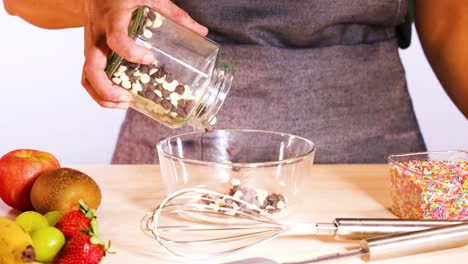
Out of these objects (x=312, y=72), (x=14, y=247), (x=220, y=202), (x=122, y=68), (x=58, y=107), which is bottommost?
(x=14, y=247)

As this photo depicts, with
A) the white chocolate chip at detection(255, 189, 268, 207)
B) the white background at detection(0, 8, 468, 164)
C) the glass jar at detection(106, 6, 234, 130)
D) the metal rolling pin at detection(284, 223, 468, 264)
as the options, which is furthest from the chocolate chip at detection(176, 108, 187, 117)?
the white background at detection(0, 8, 468, 164)

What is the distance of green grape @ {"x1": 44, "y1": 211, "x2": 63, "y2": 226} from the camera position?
29.2 inches

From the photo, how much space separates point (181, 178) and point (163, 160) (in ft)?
0.10

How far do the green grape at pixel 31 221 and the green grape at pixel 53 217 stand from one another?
0.04 feet

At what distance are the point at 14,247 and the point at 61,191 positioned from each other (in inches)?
5.1

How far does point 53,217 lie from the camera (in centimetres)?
75

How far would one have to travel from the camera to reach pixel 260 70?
3.68 ft

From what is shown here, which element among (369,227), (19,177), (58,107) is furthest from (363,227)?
(58,107)

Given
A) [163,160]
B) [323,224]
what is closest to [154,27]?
[163,160]

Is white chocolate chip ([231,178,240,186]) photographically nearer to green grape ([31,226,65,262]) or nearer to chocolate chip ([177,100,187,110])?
chocolate chip ([177,100,187,110])

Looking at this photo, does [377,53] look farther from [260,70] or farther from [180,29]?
[180,29]

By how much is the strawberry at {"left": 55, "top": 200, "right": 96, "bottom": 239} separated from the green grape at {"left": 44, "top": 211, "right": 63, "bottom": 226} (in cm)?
3

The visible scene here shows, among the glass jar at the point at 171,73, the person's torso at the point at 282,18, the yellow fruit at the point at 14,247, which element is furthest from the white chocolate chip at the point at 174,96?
the person's torso at the point at 282,18

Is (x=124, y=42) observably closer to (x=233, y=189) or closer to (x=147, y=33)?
(x=147, y=33)
